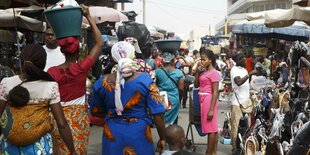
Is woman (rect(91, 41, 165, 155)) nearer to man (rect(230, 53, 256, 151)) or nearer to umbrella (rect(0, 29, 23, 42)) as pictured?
man (rect(230, 53, 256, 151))

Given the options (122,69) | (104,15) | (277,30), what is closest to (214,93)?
(122,69)

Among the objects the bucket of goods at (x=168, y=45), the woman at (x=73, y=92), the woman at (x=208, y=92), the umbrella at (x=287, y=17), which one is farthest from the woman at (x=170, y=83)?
the woman at (x=73, y=92)

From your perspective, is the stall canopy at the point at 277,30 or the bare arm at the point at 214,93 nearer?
the bare arm at the point at 214,93

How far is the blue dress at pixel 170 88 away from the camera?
7461 millimetres

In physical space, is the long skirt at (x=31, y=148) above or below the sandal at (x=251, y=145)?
above

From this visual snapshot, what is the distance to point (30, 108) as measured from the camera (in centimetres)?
369

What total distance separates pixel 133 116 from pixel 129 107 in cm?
9

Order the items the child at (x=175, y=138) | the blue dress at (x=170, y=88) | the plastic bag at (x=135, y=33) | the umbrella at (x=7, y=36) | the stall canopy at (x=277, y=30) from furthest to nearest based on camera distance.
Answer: the stall canopy at (x=277, y=30) → the umbrella at (x=7, y=36) → the plastic bag at (x=135, y=33) → the blue dress at (x=170, y=88) → the child at (x=175, y=138)

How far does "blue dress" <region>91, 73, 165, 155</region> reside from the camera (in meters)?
4.24

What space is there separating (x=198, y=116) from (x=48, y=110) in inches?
164

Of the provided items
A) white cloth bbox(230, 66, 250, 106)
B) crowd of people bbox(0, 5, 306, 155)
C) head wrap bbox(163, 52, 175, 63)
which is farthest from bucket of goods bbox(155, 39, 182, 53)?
crowd of people bbox(0, 5, 306, 155)

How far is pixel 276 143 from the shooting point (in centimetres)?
605

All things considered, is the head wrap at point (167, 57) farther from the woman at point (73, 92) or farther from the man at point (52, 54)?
the woman at point (73, 92)

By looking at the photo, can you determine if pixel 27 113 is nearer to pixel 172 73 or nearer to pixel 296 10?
pixel 172 73
